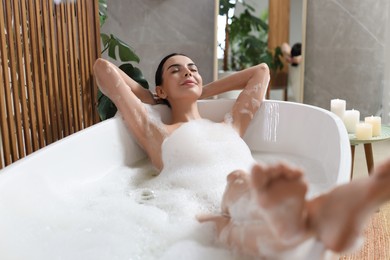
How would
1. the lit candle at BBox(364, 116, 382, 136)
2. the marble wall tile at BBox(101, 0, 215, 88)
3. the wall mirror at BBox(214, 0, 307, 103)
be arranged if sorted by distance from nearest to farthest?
the lit candle at BBox(364, 116, 382, 136), the wall mirror at BBox(214, 0, 307, 103), the marble wall tile at BBox(101, 0, 215, 88)

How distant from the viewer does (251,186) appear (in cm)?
107

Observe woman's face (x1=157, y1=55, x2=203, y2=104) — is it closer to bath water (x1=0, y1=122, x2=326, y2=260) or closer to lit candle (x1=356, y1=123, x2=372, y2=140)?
bath water (x1=0, y1=122, x2=326, y2=260)

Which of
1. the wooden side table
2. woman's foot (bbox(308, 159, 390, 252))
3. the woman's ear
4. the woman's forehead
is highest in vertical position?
the woman's forehead

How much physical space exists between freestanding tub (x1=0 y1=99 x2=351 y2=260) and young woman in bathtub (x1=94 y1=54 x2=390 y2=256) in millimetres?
66

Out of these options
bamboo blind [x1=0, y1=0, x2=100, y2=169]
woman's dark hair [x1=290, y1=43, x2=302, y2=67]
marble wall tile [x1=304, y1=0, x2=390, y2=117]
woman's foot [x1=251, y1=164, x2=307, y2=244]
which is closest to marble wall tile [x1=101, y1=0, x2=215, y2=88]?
woman's dark hair [x1=290, y1=43, x2=302, y2=67]

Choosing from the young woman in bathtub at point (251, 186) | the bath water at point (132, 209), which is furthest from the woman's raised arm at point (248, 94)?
the bath water at point (132, 209)

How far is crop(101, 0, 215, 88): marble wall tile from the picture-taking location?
3803mm

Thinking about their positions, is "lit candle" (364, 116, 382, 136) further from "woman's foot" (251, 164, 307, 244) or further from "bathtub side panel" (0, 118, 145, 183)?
"woman's foot" (251, 164, 307, 244)

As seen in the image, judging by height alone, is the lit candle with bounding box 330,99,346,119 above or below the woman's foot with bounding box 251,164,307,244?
below

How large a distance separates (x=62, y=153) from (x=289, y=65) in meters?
2.42

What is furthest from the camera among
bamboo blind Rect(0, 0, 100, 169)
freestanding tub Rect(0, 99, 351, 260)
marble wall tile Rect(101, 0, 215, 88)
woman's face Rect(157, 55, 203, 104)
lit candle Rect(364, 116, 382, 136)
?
marble wall tile Rect(101, 0, 215, 88)

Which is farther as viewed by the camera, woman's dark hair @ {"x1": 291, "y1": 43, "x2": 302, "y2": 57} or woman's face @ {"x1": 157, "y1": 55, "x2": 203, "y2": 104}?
woman's dark hair @ {"x1": 291, "y1": 43, "x2": 302, "y2": 57}

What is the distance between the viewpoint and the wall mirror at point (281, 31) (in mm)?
3666

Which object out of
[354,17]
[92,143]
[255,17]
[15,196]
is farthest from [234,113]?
[354,17]
